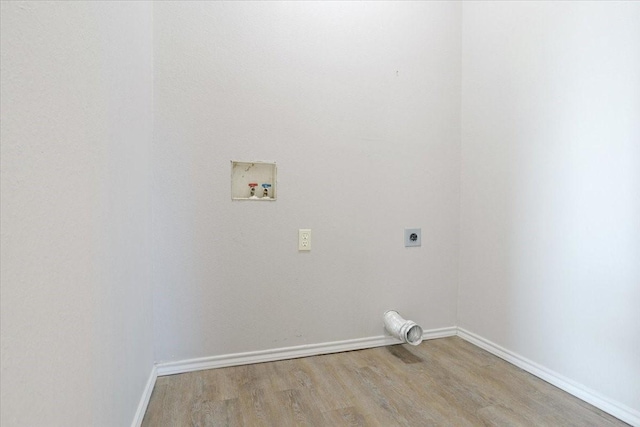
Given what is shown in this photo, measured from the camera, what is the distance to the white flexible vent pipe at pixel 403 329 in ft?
5.92

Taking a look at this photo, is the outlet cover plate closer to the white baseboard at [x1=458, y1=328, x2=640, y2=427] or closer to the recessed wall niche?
the white baseboard at [x1=458, y1=328, x2=640, y2=427]

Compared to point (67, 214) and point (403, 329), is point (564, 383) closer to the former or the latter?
point (403, 329)

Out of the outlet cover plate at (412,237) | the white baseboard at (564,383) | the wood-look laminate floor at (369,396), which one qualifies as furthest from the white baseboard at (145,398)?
the white baseboard at (564,383)

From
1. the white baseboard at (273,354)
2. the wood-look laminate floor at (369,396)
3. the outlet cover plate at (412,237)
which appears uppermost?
the outlet cover plate at (412,237)

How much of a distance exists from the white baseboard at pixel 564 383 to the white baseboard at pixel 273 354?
32cm

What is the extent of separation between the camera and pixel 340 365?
172 centimetres

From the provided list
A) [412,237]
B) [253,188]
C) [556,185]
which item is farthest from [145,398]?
[556,185]

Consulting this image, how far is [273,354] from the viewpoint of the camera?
1765mm

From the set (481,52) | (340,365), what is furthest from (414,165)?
(340,365)

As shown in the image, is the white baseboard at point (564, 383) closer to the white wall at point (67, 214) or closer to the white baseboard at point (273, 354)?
the white baseboard at point (273, 354)

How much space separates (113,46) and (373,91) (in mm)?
1369

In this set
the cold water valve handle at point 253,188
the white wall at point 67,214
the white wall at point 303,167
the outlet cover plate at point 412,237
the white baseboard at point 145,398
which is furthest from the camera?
the outlet cover plate at point 412,237

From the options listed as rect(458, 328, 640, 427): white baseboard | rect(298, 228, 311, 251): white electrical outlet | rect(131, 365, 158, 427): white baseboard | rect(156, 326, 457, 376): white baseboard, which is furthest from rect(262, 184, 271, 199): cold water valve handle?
rect(458, 328, 640, 427): white baseboard

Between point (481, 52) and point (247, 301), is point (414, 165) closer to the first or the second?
point (481, 52)
